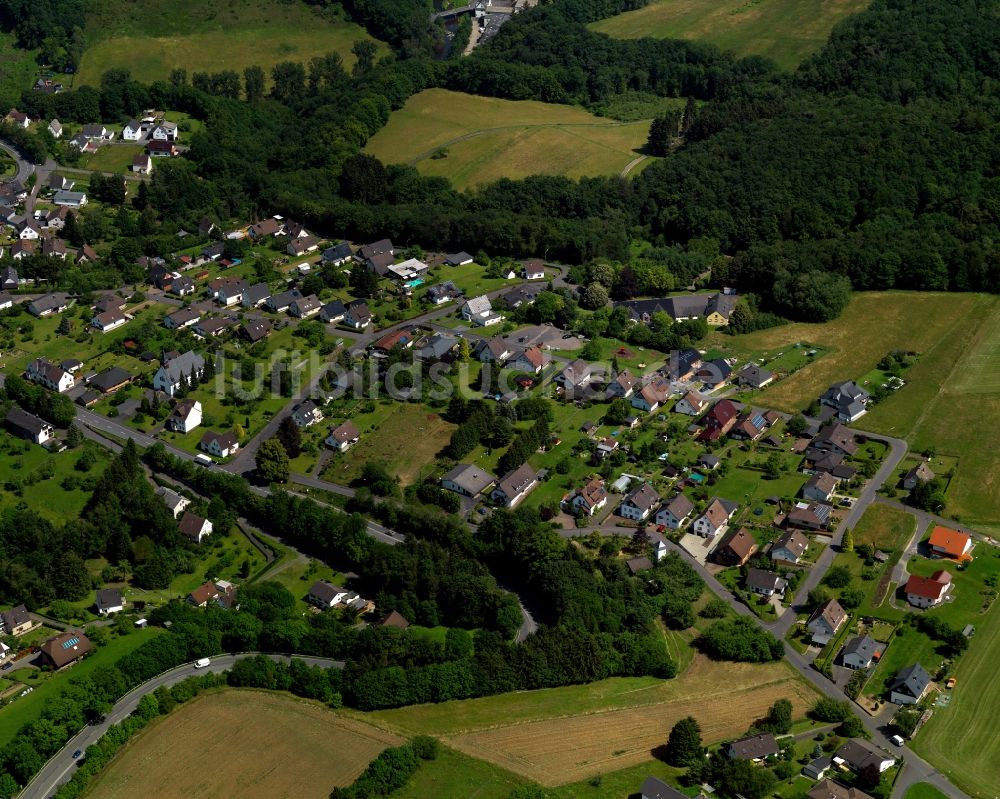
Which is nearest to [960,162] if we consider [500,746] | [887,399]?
[887,399]

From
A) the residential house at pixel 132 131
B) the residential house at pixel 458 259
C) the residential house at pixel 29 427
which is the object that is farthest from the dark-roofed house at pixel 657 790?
the residential house at pixel 132 131

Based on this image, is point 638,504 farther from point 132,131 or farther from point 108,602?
point 132,131

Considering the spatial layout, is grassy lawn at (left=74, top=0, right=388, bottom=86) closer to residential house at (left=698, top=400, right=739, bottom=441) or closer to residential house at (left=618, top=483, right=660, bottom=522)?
residential house at (left=698, top=400, right=739, bottom=441)

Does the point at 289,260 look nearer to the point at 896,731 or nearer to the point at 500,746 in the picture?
the point at 500,746

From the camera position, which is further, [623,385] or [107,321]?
[107,321]

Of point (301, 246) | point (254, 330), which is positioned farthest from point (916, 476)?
point (301, 246)

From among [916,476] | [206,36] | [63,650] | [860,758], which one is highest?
[206,36]

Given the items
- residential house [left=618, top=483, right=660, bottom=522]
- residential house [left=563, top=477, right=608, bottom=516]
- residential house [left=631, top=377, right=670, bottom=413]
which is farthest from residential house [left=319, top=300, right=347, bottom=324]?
residential house [left=618, top=483, right=660, bottom=522]
